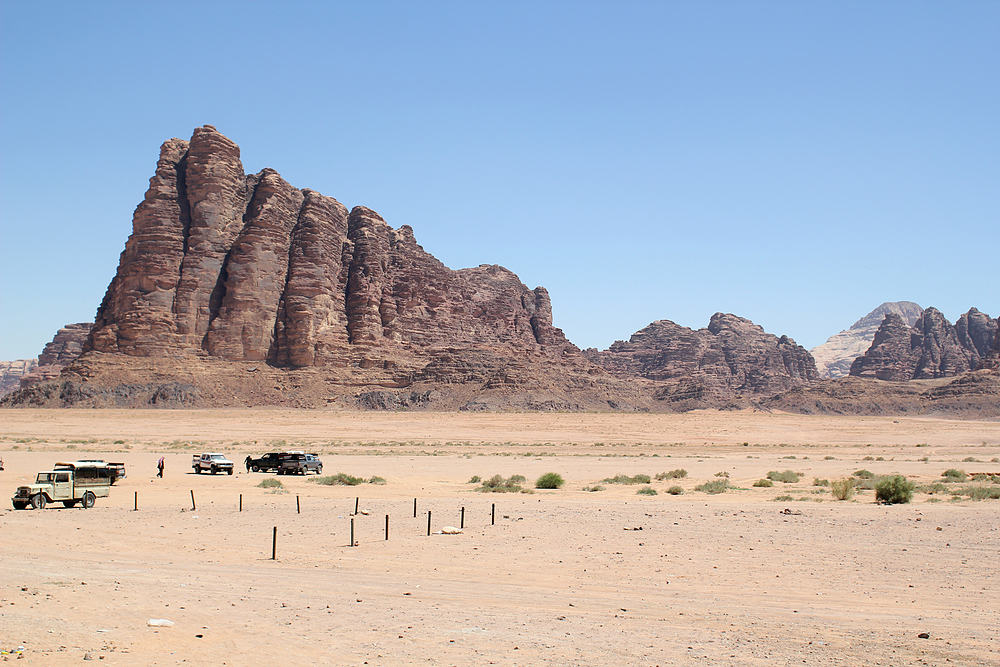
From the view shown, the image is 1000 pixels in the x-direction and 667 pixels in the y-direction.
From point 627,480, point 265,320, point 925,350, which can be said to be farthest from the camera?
point 925,350

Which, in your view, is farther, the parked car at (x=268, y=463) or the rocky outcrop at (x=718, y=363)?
the rocky outcrop at (x=718, y=363)

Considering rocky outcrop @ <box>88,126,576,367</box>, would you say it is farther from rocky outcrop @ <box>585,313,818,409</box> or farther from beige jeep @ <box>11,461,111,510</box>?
beige jeep @ <box>11,461,111,510</box>

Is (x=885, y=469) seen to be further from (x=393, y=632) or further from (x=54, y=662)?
(x=54, y=662)

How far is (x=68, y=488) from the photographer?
21031 mm

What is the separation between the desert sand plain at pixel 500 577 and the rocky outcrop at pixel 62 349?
440 ft

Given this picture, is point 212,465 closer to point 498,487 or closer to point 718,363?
point 498,487

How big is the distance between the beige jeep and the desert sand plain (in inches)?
20.8

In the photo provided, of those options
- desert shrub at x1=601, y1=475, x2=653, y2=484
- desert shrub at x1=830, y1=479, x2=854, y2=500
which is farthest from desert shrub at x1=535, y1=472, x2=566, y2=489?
desert shrub at x1=830, y1=479, x2=854, y2=500

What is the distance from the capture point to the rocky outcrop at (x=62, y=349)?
146 m

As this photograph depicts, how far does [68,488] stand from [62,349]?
159935 mm

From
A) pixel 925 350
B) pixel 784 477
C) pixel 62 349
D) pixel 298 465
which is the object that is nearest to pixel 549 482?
pixel 784 477

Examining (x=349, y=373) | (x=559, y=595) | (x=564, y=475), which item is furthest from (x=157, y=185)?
(x=559, y=595)

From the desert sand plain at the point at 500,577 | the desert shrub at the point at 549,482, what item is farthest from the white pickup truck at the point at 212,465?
the desert shrub at the point at 549,482

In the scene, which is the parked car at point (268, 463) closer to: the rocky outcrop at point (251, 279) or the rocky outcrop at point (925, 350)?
the rocky outcrop at point (251, 279)
